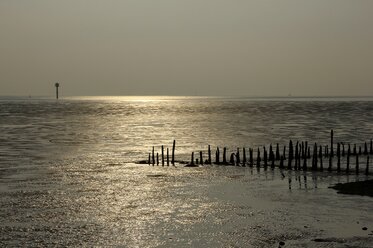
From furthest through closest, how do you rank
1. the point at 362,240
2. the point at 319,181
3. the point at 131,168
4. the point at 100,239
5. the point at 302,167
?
1. the point at 131,168
2. the point at 302,167
3. the point at 319,181
4. the point at 100,239
5. the point at 362,240

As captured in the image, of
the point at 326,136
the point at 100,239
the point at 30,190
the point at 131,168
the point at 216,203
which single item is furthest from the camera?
the point at 326,136

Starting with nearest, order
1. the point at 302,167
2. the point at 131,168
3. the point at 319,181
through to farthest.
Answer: the point at 319,181, the point at 302,167, the point at 131,168

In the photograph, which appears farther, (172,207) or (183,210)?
(172,207)

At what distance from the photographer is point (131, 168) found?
53531 mm

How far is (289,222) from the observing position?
29.5 m

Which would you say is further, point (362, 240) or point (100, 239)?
point (100, 239)

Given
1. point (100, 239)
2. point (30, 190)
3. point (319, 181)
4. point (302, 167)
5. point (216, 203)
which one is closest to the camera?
point (100, 239)

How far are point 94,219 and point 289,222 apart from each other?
10.4 meters

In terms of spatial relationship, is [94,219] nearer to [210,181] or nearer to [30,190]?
[30,190]

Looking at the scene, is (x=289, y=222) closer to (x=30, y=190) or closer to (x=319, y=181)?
(x=319, y=181)

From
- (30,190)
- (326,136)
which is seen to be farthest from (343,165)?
(326,136)

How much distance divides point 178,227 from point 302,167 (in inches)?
919

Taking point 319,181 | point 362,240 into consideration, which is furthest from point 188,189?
point 362,240

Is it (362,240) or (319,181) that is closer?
(362,240)
